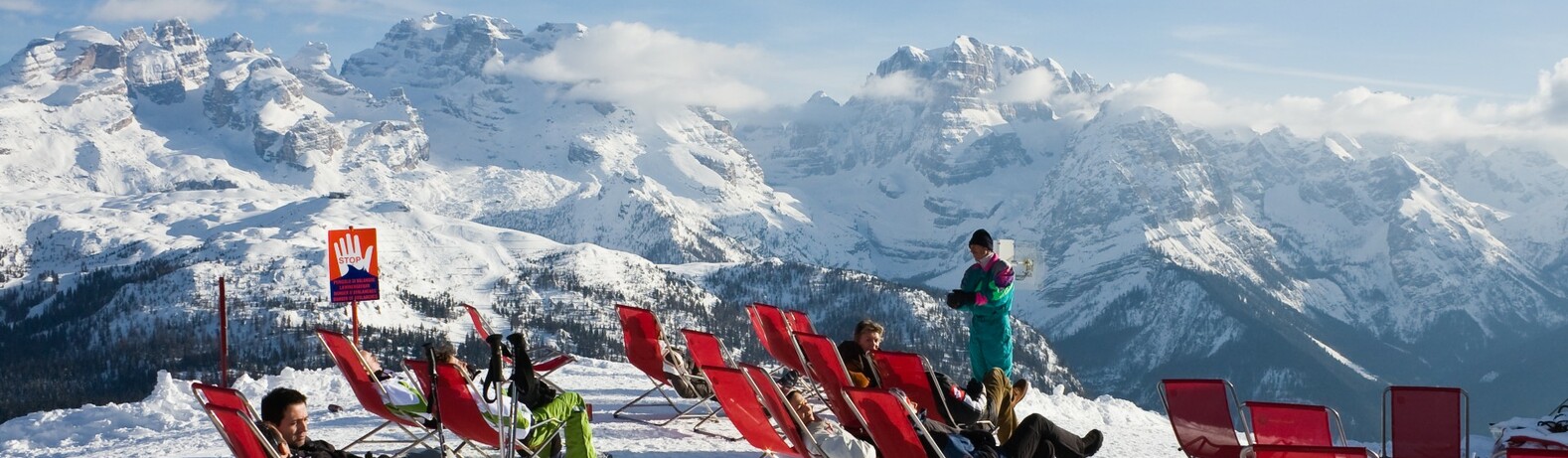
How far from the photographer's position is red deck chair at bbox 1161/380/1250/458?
10.1m

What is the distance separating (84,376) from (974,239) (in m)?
168

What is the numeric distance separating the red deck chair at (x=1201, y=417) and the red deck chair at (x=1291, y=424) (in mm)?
994

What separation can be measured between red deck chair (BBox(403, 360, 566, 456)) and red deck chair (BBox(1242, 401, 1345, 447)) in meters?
5.71

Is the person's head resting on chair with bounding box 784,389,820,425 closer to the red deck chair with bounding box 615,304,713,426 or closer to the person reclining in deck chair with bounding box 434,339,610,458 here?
Result: the person reclining in deck chair with bounding box 434,339,610,458

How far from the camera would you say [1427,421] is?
10.0m

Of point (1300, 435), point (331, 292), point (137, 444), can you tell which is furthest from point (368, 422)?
point (1300, 435)

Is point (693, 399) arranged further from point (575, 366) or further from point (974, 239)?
point (575, 366)

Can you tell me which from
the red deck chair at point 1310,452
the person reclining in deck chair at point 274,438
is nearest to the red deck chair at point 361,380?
the person reclining in deck chair at point 274,438

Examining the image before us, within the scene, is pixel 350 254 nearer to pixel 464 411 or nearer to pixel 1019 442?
pixel 464 411

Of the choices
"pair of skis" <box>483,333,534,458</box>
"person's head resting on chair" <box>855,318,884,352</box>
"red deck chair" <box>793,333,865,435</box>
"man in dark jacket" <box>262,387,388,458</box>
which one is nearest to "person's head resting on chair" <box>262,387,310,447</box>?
"man in dark jacket" <box>262,387,388,458</box>

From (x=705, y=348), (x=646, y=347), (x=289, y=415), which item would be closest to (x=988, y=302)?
(x=705, y=348)

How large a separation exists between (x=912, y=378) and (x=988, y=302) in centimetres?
235

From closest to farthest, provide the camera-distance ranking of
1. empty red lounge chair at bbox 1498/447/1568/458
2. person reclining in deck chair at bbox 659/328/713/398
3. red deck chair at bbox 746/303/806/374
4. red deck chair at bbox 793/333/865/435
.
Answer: empty red lounge chair at bbox 1498/447/1568/458 → red deck chair at bbox 793/333/865/435 → red deck chair at bbox 746/303/806/374 → person reclining in deck chair at bbox 659/328/713/398

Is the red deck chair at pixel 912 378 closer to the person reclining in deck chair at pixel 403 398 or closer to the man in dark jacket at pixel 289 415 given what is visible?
the person reclining in deck chair at pixel 403 398
